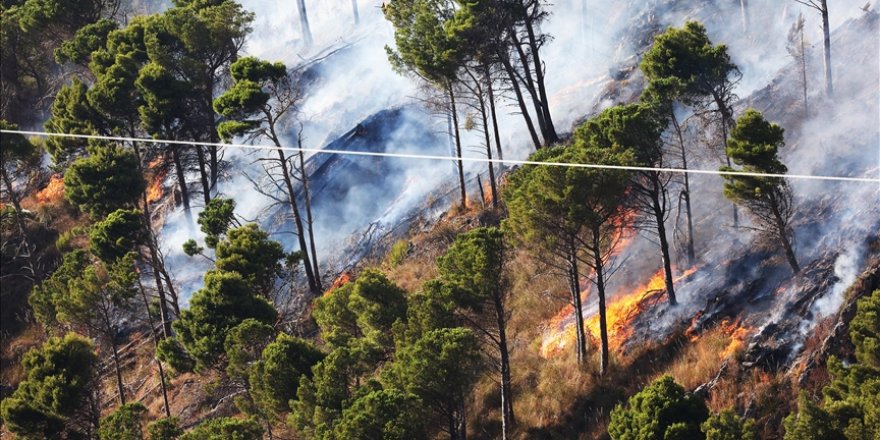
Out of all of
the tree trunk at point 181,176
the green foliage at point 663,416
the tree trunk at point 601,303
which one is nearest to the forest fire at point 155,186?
the tree trunk at point 181,176

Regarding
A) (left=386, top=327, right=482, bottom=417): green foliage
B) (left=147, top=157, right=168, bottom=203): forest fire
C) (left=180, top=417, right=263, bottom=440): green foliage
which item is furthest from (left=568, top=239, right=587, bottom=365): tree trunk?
(left=147, top=157, right=168, bottom=203): forest fire

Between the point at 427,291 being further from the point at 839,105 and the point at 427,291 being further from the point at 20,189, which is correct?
the point at 20,189

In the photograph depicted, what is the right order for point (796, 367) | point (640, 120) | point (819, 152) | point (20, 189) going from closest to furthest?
point (796, 367) < point (640, 120) < point (819, 152) < point (20, 189)

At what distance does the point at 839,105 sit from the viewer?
3438cm

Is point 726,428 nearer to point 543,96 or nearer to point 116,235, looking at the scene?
point 116,235

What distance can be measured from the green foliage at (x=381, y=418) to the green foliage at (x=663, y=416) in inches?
193

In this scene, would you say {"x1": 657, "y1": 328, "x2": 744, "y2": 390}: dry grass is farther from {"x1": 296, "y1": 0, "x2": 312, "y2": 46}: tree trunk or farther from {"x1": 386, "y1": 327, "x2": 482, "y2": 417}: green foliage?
{"x1": 296, "y1": 0, "x2": 312, "y2": 46}: tree trunk

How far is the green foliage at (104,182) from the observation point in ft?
119

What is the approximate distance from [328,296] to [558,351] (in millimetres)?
7573

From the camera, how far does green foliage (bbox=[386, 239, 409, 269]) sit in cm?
Answer: 3834

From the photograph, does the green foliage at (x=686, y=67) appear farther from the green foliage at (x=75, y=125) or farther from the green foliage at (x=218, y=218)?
the green foliage at (x=75, y=125)

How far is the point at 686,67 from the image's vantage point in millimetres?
30891

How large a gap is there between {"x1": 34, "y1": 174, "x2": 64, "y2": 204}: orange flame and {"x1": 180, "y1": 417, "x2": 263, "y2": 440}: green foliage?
35.5 metres

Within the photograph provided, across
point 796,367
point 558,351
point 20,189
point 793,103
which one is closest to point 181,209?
point 20,189
